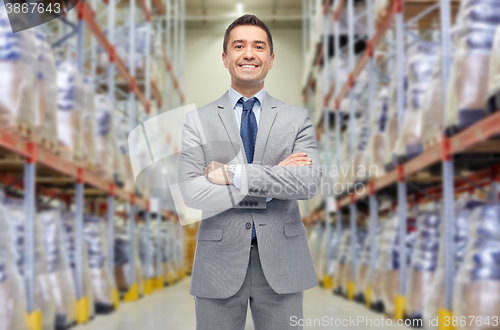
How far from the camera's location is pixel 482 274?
3.65 meters

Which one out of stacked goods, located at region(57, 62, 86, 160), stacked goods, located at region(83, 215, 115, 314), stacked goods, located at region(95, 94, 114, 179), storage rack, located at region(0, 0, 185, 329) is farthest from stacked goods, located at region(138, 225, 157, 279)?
stacked goods, located at region(57, 62, 86, 160)

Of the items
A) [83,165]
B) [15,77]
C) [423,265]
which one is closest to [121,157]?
[83,165]

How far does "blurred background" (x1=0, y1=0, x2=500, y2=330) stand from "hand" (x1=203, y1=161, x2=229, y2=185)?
138 mm

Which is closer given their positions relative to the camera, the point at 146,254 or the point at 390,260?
the point at 390,260

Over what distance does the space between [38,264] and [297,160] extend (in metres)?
3.96

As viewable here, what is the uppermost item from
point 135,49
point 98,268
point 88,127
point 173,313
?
point 135,49

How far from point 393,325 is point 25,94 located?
162 inches

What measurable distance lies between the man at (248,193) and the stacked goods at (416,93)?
12.8 ft

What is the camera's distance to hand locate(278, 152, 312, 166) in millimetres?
1569

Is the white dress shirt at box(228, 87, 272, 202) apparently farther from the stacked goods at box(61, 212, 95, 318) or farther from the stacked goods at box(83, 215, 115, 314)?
the stacked goods at box(83, 215, 115, 314)

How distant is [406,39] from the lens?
28.9 feet

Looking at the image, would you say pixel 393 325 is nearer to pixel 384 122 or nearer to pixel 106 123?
pixel 384 122

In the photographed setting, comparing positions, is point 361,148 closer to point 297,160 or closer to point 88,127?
point 88,127

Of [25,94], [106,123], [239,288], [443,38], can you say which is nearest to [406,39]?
[443,38]
